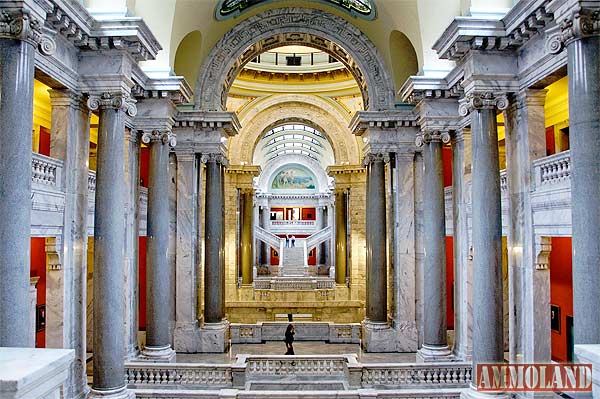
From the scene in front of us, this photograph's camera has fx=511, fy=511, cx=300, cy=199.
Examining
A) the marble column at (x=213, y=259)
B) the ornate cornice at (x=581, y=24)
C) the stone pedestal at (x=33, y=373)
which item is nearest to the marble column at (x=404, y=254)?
the marble column at (x=213, y=259)

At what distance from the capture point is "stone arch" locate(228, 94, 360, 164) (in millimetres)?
27047

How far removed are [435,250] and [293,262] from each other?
27.9m

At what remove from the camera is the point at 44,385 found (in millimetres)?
4355

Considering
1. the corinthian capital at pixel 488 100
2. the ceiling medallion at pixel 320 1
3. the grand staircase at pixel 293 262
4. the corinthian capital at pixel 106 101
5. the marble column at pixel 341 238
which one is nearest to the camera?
the corinthian capital at pixel 488 100

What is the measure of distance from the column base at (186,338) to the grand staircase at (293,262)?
70.8 feet

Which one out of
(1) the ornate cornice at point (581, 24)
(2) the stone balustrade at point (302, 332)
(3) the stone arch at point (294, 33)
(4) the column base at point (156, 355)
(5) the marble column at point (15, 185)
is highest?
(3) the stone arch at point (294, 33)

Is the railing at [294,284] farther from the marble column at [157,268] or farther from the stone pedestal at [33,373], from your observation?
the stone pedestal at [33,373]

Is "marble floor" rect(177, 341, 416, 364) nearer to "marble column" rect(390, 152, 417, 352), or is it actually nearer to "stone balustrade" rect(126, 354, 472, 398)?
"marble column" rect(390, 152, 417, 352)

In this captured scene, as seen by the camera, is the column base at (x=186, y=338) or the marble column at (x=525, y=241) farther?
the column base at (x=186, y=338)

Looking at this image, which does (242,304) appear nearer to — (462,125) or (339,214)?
(339,214)

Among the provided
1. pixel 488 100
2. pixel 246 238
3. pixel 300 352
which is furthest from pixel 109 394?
pixel 246 238

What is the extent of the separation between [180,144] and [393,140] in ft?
22.3

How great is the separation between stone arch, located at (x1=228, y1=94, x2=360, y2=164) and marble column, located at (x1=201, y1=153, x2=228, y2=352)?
10673 millimetres

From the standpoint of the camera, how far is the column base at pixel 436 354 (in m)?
13.3
